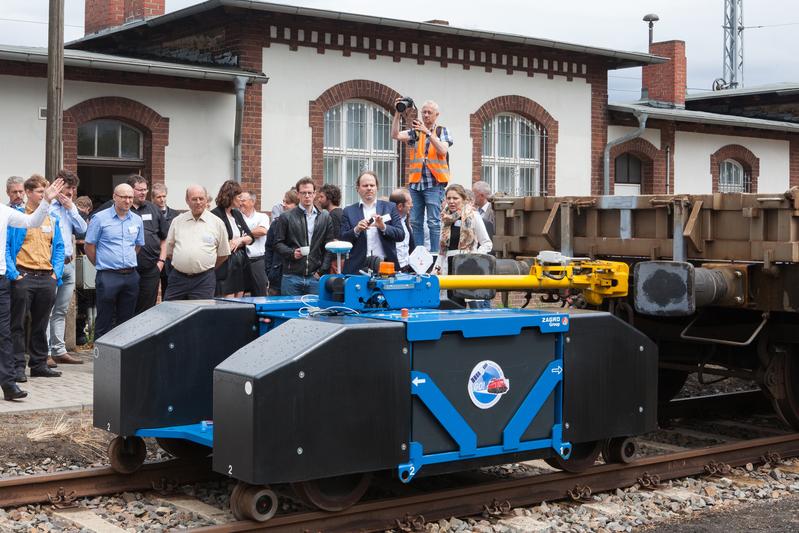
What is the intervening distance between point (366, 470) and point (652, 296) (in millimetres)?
3014

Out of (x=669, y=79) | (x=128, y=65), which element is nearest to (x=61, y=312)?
(x=128, y=65)

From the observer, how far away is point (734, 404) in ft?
35.5

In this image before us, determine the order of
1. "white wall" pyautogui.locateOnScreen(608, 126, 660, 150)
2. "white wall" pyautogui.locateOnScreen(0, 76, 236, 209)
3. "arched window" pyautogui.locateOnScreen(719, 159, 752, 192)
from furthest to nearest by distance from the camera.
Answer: "arched window" pyautogui.locateOnScreen(719, 159, 752, 192) → "white wall" pyautogui.locateOnScreen(608, 126, 660, 150) → "white wall" pyautogui.locateOnScreen(0, 76, 236, 209)

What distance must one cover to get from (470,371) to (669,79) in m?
22.2

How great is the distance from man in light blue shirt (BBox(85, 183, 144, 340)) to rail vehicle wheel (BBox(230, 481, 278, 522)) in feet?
17.8

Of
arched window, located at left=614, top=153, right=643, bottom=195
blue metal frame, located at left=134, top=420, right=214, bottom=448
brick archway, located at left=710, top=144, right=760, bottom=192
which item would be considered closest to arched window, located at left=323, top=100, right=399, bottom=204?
arched window, located at left=614, top=153, right=643, bottom=195

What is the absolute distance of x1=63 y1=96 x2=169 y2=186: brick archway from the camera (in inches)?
616

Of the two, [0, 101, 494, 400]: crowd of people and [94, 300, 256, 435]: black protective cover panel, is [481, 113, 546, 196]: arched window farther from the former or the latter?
[94, 300, 256, 435]: black protective cover panel

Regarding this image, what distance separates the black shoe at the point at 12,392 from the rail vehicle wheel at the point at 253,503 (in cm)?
421

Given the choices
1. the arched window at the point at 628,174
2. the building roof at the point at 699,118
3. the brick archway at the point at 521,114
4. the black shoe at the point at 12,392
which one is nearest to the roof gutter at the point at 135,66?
the brick archway at the point at 521,114

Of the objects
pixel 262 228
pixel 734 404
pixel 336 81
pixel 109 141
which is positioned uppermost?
pixel 336 81

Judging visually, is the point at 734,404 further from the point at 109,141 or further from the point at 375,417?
the point at 109,141

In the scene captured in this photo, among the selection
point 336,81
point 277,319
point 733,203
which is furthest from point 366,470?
point 336,81

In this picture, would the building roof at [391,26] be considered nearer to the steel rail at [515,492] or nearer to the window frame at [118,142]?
the window frame at [118,142]
